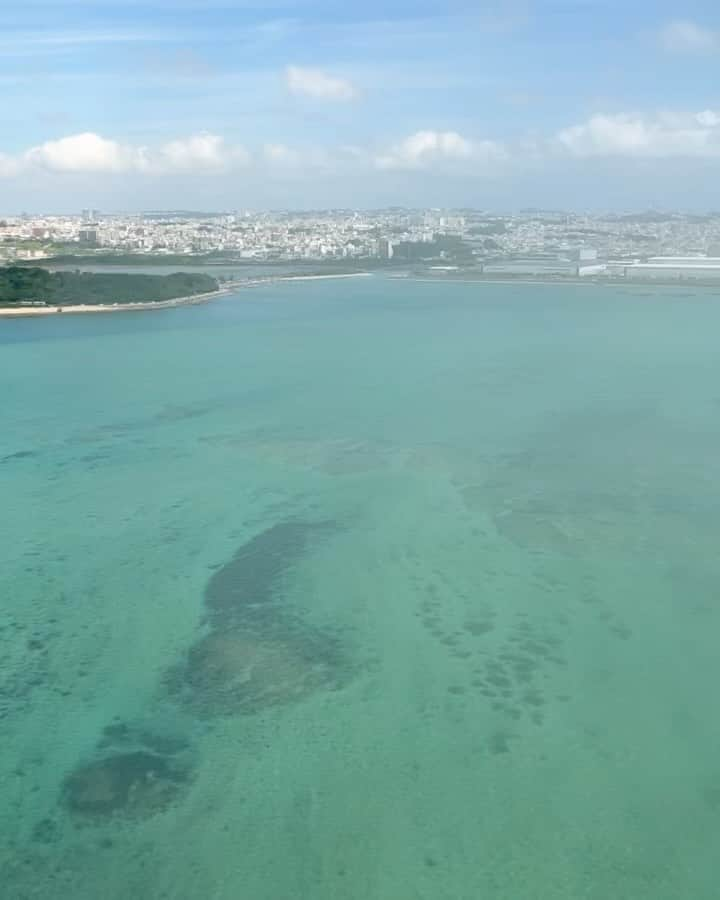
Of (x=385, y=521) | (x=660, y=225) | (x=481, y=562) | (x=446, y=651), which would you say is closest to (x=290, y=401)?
(x=385, y=521)

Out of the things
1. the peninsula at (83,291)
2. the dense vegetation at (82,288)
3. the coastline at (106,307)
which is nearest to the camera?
the coastline at (106,307)

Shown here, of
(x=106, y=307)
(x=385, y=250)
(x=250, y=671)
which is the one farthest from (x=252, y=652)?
(x=385, y=250)

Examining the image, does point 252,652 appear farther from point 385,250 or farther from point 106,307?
point 385,250

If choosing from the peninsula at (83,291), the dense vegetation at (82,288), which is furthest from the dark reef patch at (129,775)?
the dense vegetation at (82,288)

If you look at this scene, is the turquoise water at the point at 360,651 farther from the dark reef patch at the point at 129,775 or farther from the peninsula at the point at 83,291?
the peninsula at the point at 83,291

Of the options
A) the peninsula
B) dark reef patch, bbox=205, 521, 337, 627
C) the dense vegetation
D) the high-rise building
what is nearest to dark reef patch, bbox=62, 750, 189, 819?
dark reef patch, bbox=205, 521, 337, 627

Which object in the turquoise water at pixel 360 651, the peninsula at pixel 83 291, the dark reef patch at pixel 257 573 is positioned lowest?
the turquoise water at pixel 360 651

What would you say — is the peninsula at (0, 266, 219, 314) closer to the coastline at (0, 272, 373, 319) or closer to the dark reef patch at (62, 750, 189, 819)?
the coastline at (0, 272, 373, 319)
